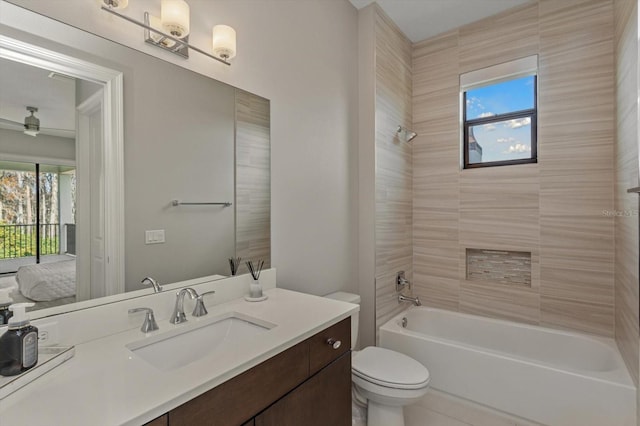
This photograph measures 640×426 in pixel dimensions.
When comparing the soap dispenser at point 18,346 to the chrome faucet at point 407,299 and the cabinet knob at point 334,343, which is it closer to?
the cabinet knob at point 334,343

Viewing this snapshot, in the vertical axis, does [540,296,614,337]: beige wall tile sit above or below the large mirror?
below

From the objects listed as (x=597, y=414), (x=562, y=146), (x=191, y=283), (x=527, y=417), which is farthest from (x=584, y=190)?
(x=191, y=283)

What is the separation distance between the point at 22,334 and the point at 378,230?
2.10 metres

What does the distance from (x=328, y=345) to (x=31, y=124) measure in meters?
1.25

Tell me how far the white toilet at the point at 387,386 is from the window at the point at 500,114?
194 cm

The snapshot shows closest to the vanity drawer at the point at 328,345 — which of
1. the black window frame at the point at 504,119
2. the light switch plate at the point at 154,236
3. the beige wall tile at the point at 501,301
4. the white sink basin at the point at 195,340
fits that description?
the white sink basin at the point at 195,340

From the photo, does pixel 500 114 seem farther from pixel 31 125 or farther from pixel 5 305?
pixel 5 305

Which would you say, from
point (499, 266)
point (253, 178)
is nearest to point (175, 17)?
point (253, 178)

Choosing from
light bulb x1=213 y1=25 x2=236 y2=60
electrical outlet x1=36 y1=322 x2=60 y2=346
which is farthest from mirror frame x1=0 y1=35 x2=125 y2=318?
light bulb x1=213 y1=25 x2=236 y2=60

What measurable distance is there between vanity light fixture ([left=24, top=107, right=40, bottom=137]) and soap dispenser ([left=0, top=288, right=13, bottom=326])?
472 mm

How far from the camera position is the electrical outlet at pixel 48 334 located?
94 cm

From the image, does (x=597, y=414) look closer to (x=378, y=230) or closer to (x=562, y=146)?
(x=378, y=230)

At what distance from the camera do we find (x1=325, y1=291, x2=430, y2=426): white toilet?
5.32 ft

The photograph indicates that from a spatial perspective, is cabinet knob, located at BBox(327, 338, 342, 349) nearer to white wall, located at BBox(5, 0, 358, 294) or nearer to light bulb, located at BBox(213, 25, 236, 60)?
white wall, located at BBox(5, 0, 358, 294)
